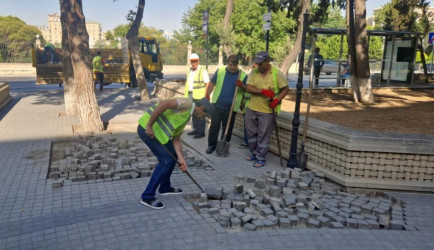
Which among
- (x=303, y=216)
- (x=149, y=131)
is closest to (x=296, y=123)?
(x=303, y=216)

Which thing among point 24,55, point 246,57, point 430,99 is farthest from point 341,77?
point 246,57

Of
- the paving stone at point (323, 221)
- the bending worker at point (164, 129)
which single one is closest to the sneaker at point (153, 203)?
the bending worker at point (164, 129)

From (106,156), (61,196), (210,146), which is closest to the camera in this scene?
(61,196)

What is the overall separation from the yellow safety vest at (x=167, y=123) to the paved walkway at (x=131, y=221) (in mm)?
901

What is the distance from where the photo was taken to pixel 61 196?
498cm

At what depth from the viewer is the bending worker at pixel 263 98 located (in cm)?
623

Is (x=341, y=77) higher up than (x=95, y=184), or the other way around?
(x=341, y=77)

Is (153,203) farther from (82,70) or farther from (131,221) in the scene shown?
(82,70)

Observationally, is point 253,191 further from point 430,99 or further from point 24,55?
point 24,55

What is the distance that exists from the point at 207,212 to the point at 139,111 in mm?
8274

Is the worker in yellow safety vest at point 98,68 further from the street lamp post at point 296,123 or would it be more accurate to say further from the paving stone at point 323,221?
the paving stone at point 323,221

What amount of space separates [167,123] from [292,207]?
5.99ft

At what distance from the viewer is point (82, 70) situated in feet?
28.5

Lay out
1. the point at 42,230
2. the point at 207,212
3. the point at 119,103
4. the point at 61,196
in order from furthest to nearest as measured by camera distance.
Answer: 1. the point at 119,103
2. the point at 61,196
3. the point at 207,212
4. the point at 42,230
